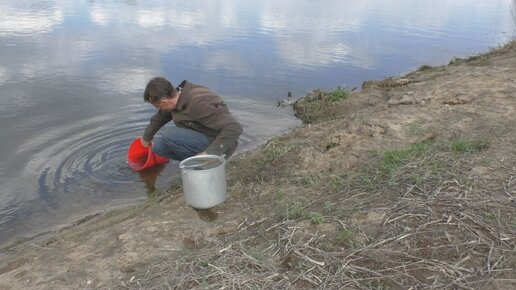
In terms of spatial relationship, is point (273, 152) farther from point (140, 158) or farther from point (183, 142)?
point (140, 158)

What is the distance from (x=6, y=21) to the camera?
12.5 meters

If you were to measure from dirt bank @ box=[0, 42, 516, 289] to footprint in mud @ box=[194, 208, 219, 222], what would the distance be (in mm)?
15

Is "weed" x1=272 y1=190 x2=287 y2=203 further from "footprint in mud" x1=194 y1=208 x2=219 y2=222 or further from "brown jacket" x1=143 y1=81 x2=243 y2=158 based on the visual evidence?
"brown jacket" x1=143 y1=81 x2=243 y2=158

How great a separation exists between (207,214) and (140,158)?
2073mm

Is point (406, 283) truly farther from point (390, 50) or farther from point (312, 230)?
point (390, 50)

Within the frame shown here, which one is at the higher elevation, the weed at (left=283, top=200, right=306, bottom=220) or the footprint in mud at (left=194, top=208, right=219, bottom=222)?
the weed at (left=283, top=200, right=306, bottom=220)

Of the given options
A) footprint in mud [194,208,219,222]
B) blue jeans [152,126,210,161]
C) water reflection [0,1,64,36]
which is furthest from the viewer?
water reflection [0,1,64,36]

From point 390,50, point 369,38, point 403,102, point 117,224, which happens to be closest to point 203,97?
point 117,224

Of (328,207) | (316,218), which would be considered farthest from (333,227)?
(328,207)

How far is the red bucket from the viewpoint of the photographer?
509 cm

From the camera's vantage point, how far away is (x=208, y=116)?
4.03 m

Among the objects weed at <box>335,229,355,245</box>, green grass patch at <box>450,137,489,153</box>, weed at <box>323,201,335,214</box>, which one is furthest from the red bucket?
green grass patch at <box>450,137,489,153</box>

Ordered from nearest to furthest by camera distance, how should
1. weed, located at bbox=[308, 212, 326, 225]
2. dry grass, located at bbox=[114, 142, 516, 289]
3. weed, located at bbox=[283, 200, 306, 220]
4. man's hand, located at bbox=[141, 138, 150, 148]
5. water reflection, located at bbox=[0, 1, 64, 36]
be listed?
dry grass, located at bbox=[114, 142, 516, 289] < weed, located at bbox=[308, 212, 326, 225] < weed, located at bbox=[283, 200, 306, 220] < man's hand, located at bbox=[141, 138, 150, 148] < water reflection, located at bbox=[0, 1, 64, 36]

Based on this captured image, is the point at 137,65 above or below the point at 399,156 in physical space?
below
